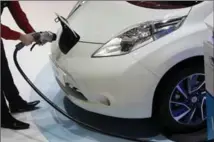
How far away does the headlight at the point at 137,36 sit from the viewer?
2824mm

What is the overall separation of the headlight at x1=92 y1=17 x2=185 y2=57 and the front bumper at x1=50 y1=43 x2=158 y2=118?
0.06 metres

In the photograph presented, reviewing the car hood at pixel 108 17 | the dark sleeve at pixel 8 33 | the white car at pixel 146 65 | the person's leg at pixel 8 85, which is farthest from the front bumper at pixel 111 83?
the person's leg at pixel 8 85

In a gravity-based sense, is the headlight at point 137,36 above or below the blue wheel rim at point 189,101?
above

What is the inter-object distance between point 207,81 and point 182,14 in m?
0.78

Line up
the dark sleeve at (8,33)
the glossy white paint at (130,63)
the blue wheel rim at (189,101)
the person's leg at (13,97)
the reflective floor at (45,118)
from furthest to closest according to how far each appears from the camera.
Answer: the person's leg at (13,97), the reflective floor at (45,118), the dark sleeve at (8,33), the blue wheel rim at (189,101), the glossy white paint at (130,63)

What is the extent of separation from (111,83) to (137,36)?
1.13ft

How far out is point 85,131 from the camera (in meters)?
3.20

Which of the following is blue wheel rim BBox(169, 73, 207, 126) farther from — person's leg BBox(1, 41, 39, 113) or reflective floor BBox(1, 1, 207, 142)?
person's leg BBox(1, 41, 39, 113)

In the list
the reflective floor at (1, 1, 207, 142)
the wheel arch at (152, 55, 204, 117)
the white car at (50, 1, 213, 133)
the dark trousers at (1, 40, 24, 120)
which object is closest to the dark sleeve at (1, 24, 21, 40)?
the dark trousers at (1, 40, 24, 120)

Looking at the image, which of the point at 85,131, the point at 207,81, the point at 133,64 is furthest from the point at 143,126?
the point at 207,81

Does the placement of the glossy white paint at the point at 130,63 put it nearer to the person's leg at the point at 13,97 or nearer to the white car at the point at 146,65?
the white car at the point at 146,65

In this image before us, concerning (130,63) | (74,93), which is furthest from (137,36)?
(74,93)

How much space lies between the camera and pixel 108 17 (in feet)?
10.2

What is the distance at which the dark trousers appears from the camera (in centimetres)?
324
